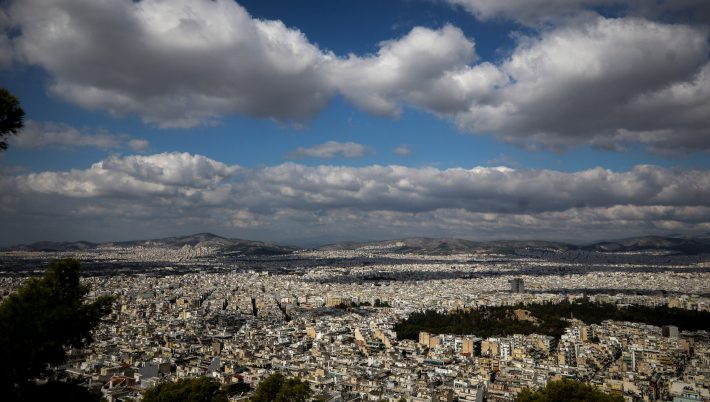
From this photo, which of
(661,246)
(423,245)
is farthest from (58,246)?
(661,246)

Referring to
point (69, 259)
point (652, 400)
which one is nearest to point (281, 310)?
point (652, 400)

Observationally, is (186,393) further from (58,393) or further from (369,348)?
(369,348)

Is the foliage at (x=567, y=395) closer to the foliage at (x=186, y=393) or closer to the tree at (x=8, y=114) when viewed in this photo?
the foliage at (x=186, y=393)

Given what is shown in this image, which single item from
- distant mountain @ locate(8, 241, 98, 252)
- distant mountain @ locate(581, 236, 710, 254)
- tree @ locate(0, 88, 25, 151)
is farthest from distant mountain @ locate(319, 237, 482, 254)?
Answer: tree @ locate(0, 88, 25, 151)

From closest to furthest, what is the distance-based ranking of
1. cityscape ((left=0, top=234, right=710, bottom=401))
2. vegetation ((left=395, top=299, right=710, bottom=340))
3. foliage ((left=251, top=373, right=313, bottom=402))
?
foliage ((left=251, top=373, right=313, bottom=402))
cityscape ((left=0, top=234, right=710, bottom=401))
vegetation ((left=395, top=299, right=710, bottom=340))

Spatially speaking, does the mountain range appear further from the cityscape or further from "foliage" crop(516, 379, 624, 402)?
"foliage" crop(516, 379, 624, 402)

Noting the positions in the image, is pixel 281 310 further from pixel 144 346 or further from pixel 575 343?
pixel 575 343
